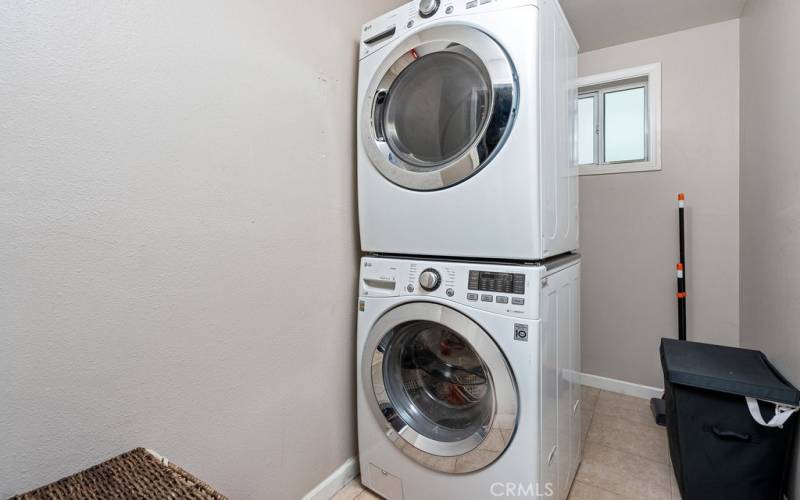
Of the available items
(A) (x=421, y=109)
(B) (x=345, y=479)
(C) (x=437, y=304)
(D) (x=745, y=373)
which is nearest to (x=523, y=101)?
(A) (x=421, y=109)

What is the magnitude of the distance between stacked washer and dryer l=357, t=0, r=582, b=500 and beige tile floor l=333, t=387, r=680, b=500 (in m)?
0.11

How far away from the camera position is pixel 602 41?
2371 mm

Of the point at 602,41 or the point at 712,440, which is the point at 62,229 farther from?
the point at 602,41

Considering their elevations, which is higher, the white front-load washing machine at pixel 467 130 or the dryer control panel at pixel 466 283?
the white front-load washing machine at pixel 467 130

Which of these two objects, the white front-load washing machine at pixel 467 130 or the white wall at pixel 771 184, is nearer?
the white front-load washing machine at pixel 467 130

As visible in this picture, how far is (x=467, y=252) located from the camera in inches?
47.5

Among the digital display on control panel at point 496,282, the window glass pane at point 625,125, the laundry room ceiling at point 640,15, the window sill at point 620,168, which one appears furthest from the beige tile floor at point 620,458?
the laundry room ceiling at point 640,15

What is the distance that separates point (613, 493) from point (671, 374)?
1.90 feet

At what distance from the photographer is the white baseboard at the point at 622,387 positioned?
235 cm

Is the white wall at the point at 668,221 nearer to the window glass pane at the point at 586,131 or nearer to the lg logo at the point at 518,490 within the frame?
the window glass pane at the point at 586,131

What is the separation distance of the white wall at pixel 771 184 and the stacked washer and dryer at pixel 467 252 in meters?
0.72

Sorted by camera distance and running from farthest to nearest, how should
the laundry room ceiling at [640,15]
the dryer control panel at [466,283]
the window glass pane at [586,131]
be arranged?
the window glass pane at [586,131] → the laundry room ceiling at [640,15] → the dryer control panel at [466,283]

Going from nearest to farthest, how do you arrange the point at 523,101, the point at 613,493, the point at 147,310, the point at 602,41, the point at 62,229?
the point at 62,229
the point at 147,310
the point at 523,101
the point at 613,493
the point at 602,41

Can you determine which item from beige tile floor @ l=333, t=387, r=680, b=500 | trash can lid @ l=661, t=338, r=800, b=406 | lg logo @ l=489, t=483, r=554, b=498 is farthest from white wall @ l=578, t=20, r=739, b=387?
lg logo @ l=489, t=483, r=554, b=498
